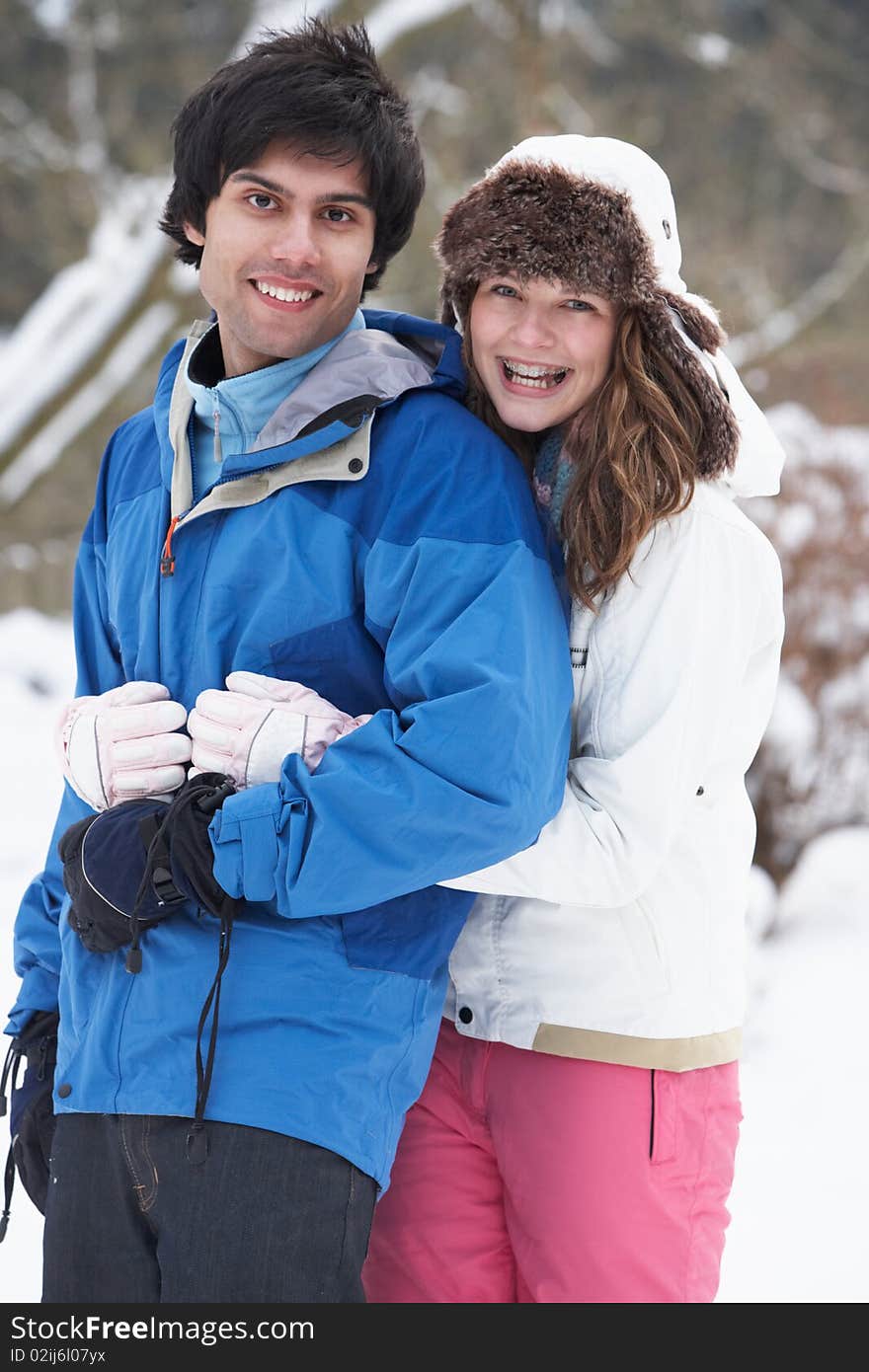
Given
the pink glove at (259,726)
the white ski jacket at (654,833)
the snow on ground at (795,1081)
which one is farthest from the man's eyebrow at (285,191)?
the snow on ground at (795,1081)

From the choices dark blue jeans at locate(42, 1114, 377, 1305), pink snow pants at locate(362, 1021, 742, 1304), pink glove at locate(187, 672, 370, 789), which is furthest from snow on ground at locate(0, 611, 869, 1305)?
pink glove at locate(187, 672, 370, 789)

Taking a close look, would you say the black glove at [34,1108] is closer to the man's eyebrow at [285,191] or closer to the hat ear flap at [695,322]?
the man's eyebrow at [285,191]

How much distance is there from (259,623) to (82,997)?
1.77 feet

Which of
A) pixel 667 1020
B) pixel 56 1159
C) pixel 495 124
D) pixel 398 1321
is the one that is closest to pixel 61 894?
pixel 56 1159

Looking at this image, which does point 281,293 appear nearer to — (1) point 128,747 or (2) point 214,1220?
(1) point 128,747

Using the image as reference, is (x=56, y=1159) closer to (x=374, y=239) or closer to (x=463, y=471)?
(x=463, y=471)

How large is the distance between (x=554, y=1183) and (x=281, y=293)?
1.25 m

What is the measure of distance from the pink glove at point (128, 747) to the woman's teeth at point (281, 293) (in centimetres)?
56

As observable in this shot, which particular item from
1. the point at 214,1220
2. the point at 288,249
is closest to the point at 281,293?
the point at 288,249

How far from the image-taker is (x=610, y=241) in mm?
1700

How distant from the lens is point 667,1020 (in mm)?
1739

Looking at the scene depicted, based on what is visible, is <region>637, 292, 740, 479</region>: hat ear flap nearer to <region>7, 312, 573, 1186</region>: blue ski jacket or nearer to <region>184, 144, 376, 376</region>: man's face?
<region>7, 312, 573, 1186</region>: blue ski jacket

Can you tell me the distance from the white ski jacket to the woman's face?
18cm

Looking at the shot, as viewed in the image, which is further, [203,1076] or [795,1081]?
[795,1081]
